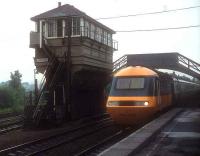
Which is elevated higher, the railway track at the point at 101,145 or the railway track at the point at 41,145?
the railway track at the point at 101,145

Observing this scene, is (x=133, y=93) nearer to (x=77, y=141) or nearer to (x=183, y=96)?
(x=77, y=141)

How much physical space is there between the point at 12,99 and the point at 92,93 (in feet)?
30.9

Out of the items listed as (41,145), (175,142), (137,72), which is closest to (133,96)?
(137,72)

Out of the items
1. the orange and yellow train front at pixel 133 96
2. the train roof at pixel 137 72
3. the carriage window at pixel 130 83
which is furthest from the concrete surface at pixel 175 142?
the train roof at pixel 137 72

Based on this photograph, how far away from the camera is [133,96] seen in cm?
1870

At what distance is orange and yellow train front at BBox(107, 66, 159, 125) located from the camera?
18.2 meters

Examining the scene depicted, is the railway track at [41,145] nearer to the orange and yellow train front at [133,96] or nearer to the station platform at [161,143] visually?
the orange and yellow train front at [133,96]

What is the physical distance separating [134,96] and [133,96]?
0.05m

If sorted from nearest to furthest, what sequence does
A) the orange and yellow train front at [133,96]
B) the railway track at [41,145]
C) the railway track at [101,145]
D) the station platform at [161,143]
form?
the station platform at [161,143], the railway track at [101,145], the railway track at [41,145], the orange and yellow train front at [133,96]

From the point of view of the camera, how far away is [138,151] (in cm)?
1141

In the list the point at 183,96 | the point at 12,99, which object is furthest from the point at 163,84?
the point at 12,99

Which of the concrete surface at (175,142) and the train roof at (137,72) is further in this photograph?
the train roof at (137,72)

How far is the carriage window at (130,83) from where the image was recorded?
63.4 ft

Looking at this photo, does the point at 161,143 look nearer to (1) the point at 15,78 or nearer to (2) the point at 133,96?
(2) the point at 133,96
